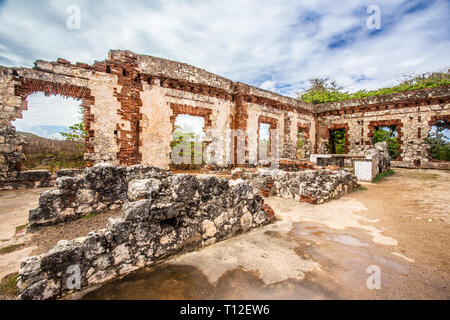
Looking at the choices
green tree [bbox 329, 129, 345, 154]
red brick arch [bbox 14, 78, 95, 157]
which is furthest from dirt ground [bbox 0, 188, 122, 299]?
green tree [bbox 329, 129, 345, 154]

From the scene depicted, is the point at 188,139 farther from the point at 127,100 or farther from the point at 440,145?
the point at 440,145

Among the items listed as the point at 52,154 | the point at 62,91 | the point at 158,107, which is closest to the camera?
the point at 62,91

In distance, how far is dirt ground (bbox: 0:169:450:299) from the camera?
1729 millimetres

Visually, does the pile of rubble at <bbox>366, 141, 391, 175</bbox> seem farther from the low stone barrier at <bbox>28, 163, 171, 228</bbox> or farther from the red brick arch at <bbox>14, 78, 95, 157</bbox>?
the red brick arch at <bbox>14, 78, 95, 157</bbox>

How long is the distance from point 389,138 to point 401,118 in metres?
3.54

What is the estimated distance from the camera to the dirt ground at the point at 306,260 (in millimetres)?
1729

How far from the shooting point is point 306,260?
7.23 feet

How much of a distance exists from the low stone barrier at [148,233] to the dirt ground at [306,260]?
0.16m

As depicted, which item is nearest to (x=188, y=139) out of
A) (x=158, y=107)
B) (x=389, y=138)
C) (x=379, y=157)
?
(x=158, y=107)

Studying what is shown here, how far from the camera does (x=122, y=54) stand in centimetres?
722

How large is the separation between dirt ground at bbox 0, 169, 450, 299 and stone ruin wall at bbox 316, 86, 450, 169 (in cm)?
855

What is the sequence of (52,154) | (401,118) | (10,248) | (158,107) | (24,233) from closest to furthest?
(10,248) < (24,233) < (158,107) < (52,154) < (401,118)

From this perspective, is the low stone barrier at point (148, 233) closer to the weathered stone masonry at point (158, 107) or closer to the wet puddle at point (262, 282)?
the wet puddle at point (262, 282)
